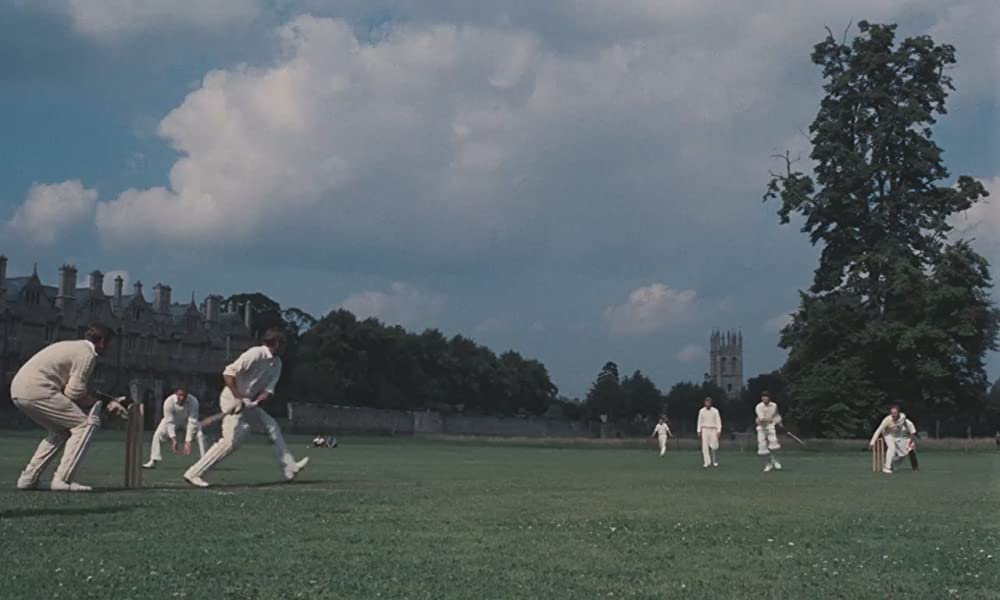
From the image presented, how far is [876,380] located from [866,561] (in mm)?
57151

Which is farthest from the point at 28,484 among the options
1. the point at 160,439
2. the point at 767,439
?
the point at 767,439

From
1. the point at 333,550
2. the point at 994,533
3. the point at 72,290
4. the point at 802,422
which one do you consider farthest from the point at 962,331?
the point at 72,290

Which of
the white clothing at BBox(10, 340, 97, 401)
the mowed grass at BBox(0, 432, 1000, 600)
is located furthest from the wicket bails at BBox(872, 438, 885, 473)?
the white clothing at BBox(10, 340, 97, 401)

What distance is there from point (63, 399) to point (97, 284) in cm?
10576

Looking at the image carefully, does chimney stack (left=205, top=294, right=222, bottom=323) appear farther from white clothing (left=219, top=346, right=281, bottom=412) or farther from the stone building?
white clothing (left=219, top=346, right=281, bottom=412)

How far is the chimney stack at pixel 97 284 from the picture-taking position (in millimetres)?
114463

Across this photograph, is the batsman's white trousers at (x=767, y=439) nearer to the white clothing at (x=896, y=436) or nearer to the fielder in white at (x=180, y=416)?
the white clothing at (x=896, y=436)

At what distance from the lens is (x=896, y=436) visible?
32531 mm

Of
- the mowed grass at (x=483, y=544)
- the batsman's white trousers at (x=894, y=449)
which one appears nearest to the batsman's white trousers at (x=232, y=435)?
the mowed grass at (x=483, y=544)

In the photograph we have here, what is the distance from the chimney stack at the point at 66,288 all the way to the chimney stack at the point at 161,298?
1554 centimetres

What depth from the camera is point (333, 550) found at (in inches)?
388

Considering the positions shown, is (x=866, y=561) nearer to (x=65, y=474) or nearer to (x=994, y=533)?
(x=994, y=533)

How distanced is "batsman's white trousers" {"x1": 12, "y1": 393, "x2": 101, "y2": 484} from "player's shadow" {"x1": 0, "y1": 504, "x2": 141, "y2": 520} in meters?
2.36

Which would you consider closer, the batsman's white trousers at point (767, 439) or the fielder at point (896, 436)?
the fielder at point (896, 436)
